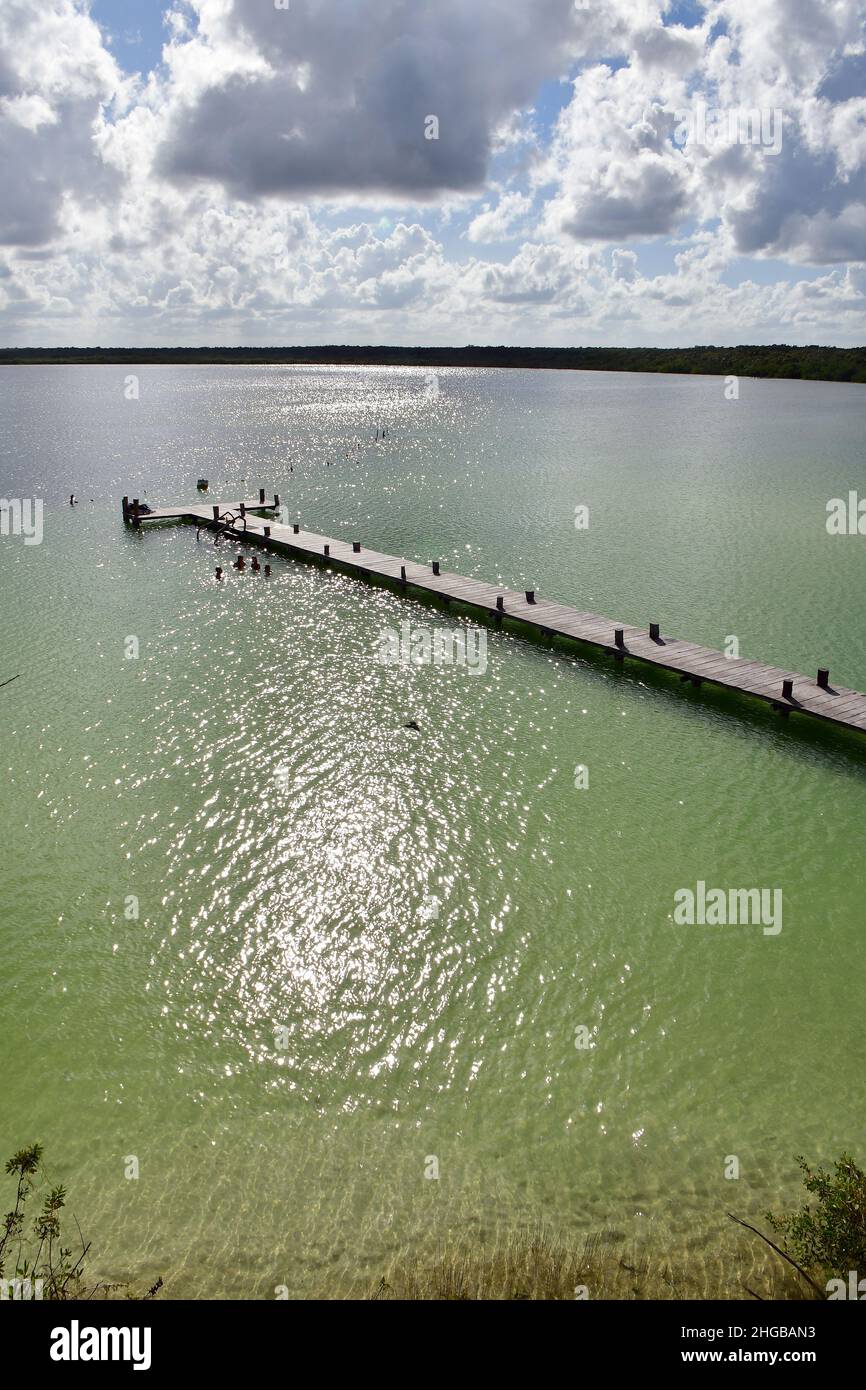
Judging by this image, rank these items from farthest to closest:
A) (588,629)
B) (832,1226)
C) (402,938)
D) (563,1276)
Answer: (588,629) → (402,938) → (832,1226) → (563,1276)

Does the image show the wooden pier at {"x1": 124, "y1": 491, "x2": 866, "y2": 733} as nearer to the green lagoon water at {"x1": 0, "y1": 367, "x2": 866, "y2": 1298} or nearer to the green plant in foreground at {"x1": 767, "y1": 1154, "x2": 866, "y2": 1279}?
the green lagoon water at {"x1": 0, "y1": 367, "x2": 866, "y2": 1298}

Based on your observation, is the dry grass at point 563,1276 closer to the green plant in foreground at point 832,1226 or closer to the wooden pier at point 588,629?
the green plant in foreground at point 832,1226

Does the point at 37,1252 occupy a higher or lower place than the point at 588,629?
lower

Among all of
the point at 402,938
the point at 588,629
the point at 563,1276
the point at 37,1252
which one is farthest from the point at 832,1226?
the point at 588,629

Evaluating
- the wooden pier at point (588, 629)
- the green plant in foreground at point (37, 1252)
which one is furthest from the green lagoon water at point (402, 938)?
the wooden pier at point (588, 629)

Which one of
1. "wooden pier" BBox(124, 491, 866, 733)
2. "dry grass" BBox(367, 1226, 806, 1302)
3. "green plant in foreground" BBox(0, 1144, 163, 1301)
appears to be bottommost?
"dry grass" BBox(367, 1226, 806, 1302)

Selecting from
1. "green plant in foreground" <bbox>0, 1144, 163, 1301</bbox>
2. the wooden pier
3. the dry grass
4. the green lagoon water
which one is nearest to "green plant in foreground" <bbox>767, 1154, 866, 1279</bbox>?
the dry grass

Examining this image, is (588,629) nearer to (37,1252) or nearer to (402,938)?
(402,938)
